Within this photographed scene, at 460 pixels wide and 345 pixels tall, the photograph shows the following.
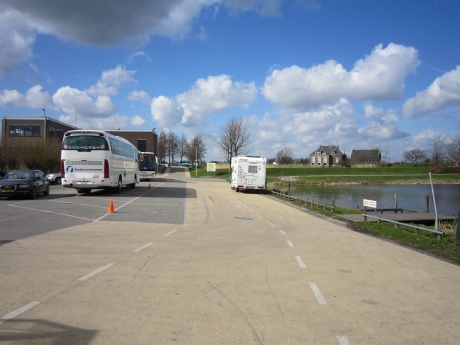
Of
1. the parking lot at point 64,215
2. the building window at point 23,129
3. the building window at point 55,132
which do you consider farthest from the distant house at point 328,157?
the parking lot at point 64,215

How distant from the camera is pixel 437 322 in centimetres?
506

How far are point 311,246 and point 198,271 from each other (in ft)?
14.3

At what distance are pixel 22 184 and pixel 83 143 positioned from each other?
13.0ft

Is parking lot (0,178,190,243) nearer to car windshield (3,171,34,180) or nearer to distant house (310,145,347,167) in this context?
car windshield (3,171,34,180)

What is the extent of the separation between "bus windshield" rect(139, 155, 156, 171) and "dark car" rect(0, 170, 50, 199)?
2503 cm

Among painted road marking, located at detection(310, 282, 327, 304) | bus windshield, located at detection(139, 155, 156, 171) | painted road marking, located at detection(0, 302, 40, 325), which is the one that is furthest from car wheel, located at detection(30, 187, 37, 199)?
bus windshield, located at detection(139, 155, 156, 171)

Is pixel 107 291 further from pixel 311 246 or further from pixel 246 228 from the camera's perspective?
pixel 246 228

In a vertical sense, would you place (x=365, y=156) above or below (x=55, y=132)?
below

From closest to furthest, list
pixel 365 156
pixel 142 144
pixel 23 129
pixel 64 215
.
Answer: pixel 64 215
pixel 23 129
pixel 142 144
pixel 365 156

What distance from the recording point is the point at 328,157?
124188 millimetres

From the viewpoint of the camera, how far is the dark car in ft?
68.4

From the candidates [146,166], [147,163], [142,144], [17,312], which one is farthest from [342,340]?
[142,144]

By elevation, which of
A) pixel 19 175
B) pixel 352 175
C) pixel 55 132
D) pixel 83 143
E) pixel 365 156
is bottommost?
pixel 352 175

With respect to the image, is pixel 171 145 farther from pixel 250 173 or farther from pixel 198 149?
pixel 250 173
